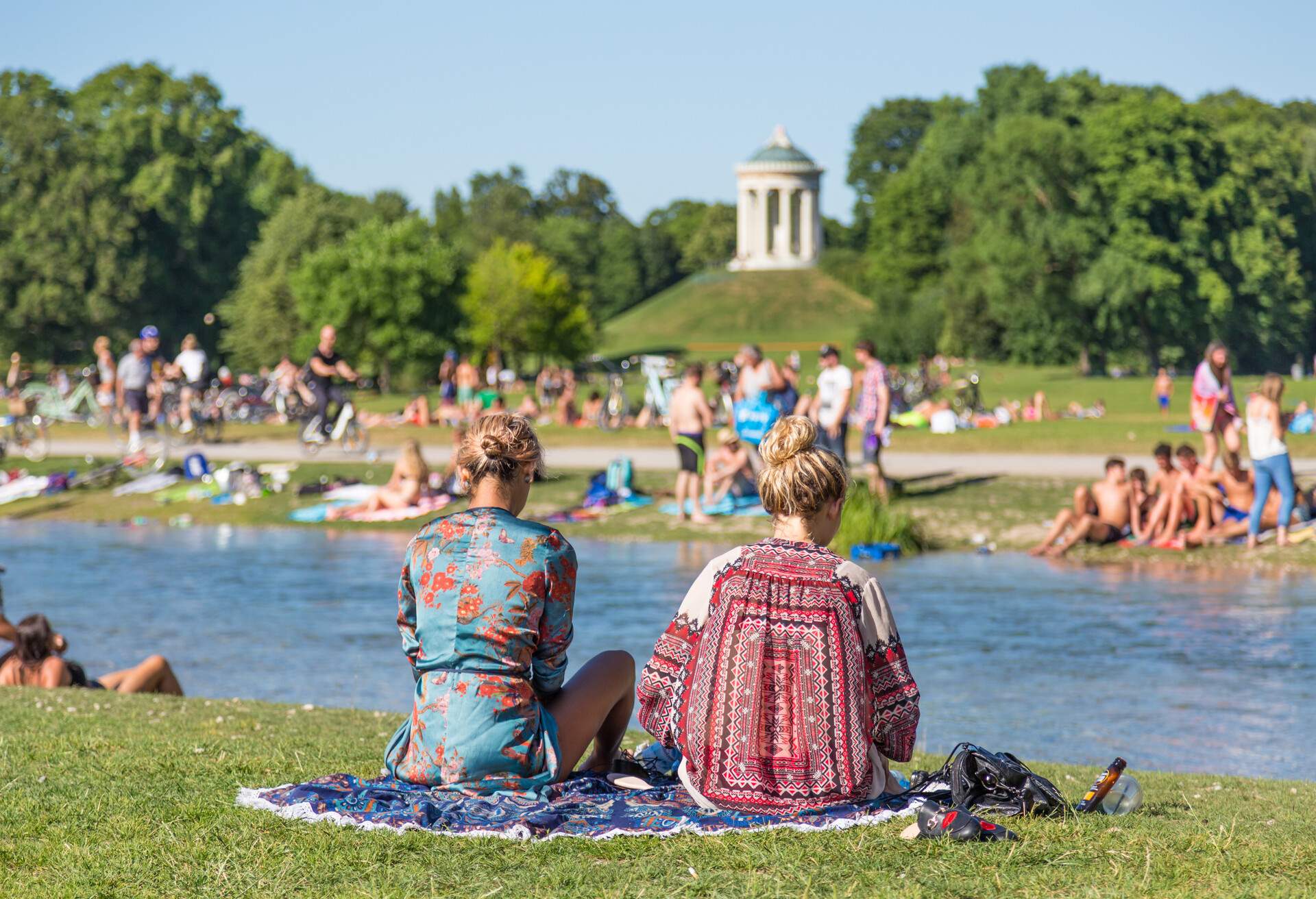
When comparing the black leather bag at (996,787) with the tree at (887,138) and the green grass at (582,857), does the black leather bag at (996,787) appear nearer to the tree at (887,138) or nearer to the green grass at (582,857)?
the green grass at (582,857)

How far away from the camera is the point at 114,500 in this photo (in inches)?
842

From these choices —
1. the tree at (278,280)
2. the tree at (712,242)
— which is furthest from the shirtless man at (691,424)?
the tree at (712,242)

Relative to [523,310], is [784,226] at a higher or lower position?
higher

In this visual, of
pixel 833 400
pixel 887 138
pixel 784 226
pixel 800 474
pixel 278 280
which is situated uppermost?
pixel 887 138

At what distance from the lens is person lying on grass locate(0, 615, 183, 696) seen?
8.88 meters

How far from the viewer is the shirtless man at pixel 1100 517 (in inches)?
589

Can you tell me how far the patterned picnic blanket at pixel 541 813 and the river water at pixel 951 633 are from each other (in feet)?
11.4

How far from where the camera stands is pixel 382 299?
61406 mm

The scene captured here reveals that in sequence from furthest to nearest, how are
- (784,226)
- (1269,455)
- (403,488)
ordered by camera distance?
(784,226) → (403,488) → (1269,455)

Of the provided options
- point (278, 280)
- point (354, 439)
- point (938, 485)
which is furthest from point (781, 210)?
point (938, 485)

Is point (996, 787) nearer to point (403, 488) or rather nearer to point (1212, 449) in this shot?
point (1212, 449)

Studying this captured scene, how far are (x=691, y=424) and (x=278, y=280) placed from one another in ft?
168

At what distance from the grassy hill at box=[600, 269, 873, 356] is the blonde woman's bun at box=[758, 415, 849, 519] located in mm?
78453

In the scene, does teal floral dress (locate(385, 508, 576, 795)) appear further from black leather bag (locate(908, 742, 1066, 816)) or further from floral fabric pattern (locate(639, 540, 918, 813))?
black leather bag (locate(908, 742, 1066, 816))
